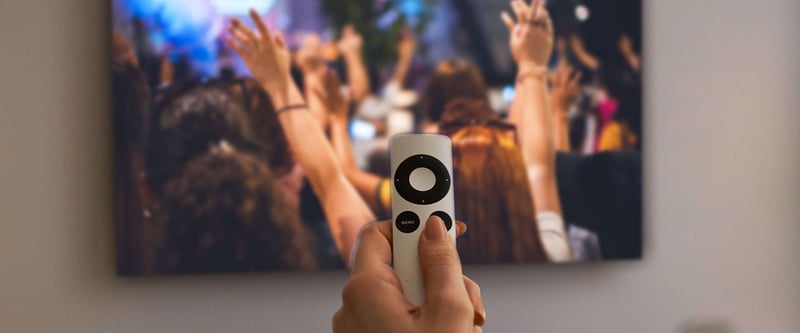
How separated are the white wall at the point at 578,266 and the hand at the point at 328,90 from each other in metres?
0.40

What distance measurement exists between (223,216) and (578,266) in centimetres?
87

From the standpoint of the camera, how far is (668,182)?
1546 mm

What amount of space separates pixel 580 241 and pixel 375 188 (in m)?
0.51

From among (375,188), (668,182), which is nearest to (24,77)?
(375,188)

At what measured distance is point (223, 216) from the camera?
1.35m

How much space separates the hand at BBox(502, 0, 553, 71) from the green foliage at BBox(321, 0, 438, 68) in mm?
215

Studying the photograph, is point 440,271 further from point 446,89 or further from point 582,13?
point 582,13

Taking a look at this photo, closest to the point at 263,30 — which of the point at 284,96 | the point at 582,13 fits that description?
the point at 284,96

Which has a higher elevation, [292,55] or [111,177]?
[292,55]

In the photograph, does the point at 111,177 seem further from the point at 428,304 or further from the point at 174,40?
the point at 428,304

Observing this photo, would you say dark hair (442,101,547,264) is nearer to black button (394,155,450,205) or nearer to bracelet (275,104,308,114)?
bracelet (275,104,308,114)

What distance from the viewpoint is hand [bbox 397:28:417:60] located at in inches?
56.0

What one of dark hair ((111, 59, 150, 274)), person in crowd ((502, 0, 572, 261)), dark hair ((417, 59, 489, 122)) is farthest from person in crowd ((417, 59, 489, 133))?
dark hair ((111, 59, 150, 274))

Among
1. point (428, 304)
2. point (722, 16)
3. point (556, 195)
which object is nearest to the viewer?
point (428, 304)
